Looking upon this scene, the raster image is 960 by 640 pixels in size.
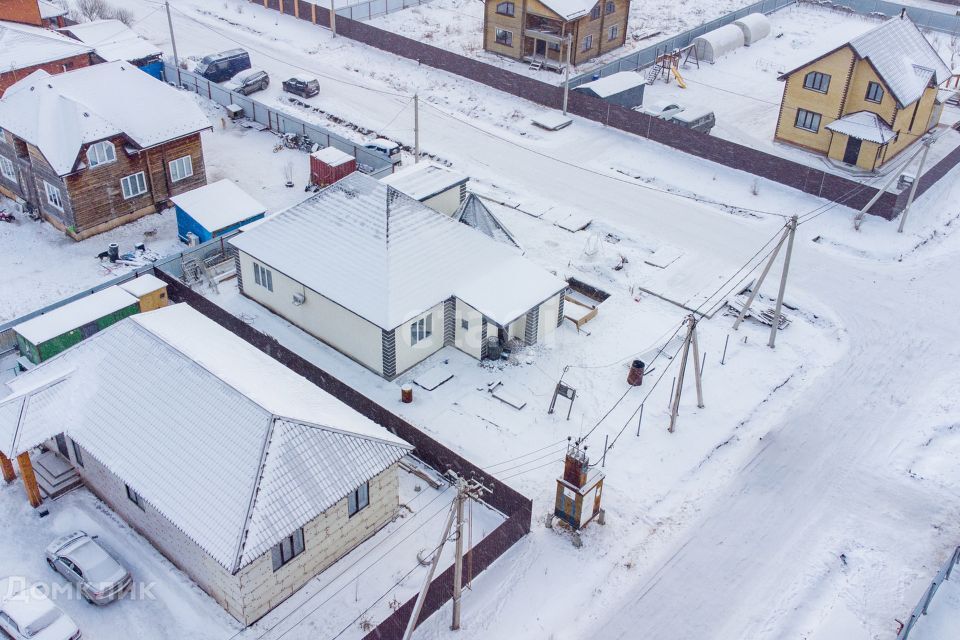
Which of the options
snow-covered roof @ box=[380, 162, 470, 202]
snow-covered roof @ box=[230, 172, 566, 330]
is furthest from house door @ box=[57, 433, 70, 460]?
snow-covered roof @ box=[380, 162, 470, 202]

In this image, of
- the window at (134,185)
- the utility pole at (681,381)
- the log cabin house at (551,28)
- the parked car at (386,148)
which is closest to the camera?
the utility pole at (681,381)

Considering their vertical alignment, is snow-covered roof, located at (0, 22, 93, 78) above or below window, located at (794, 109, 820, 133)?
above

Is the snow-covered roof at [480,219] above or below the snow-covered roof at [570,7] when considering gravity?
below

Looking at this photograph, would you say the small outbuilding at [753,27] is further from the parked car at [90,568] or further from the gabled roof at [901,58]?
the parked car at [90,568]

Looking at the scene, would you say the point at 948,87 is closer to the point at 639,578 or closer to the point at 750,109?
the point at 750,109

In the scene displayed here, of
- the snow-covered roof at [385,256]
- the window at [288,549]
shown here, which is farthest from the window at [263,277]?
the window at [288,549]

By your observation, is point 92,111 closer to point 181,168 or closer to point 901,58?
point 181,168

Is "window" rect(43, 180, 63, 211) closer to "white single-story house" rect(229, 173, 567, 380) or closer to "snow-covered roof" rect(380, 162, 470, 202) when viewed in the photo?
"white single-story house" rect(229, 173, 567, 380)

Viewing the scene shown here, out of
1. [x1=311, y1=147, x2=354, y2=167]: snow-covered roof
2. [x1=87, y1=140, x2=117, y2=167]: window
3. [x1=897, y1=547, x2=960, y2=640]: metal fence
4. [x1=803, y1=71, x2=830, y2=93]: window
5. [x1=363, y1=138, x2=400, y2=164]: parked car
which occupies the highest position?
[x1=803, y1=71, x2=830, y2=93]: window
